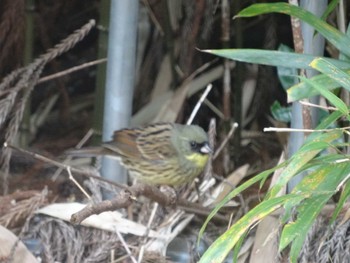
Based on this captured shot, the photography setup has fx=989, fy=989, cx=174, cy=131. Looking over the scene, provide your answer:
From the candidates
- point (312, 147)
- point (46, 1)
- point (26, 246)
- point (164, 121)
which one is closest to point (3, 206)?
point (26, 246)

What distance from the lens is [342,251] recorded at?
9.43 feet

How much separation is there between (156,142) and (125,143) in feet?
0.67

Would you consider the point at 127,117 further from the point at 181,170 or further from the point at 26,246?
the point at 26,246

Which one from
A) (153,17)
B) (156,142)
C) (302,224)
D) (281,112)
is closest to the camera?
(302,224)

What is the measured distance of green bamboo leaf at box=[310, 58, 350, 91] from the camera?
218 centimetres

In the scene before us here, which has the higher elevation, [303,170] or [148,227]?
[303,170]

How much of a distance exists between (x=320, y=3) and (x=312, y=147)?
762 mm

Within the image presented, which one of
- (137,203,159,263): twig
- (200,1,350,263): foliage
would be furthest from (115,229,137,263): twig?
(200,1,350,263): foliage

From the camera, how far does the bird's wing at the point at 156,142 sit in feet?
11.6

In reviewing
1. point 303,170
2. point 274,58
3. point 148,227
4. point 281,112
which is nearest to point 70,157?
point 148,227

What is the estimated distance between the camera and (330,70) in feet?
7.20

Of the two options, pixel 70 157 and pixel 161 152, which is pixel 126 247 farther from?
pixel 70 157

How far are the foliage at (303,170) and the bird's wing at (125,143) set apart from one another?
2.96 feet

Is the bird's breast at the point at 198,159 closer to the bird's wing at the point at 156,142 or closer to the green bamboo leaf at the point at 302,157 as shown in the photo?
the bird's wing at the point at 156,142
